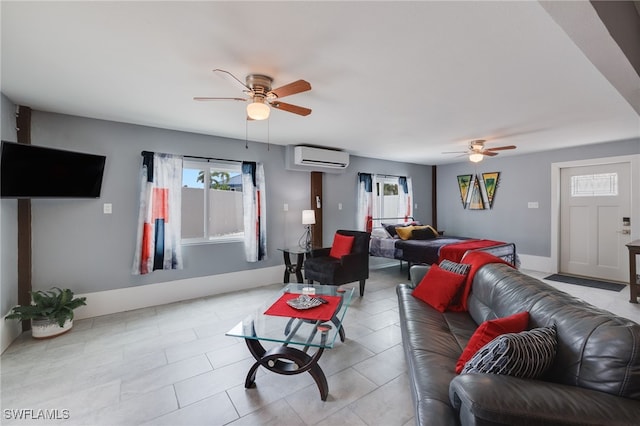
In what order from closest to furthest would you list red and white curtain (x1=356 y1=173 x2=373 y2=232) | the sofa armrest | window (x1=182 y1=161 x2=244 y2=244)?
the sofa armrest → window (x1=182 y1=161 x2=244 y2=244) → red and white curtain (x1=356 y1=173 x2=373 y2=232)

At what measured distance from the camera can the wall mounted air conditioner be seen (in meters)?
4.62

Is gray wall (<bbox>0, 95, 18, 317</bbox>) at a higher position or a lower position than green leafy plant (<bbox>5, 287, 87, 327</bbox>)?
higher

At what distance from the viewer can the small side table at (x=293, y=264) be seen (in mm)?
4481

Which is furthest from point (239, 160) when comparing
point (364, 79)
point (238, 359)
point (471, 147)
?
point (471, 147)

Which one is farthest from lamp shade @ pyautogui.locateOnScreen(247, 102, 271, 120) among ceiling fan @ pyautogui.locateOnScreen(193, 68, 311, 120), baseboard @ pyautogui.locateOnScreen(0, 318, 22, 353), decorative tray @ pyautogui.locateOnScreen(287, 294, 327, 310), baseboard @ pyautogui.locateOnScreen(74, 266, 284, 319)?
baseboard @ pyautogui.locateOnScreen(0, 318, 22, 353)

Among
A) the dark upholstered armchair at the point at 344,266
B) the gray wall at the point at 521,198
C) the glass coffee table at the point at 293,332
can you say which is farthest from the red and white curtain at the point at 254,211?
the gray wall at the point at 521,198

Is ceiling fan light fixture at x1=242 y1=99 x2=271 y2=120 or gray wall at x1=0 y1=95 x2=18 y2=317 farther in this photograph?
gray wall at x1=0 y1=95 x2=18 y2=317

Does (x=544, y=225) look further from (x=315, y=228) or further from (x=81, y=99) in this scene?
(x=81, y=99)

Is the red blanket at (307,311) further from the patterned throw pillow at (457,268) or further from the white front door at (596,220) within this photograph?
the white front door at (596,220)

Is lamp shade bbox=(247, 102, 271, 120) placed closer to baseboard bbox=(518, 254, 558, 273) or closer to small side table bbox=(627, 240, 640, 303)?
small side table bbox=(627, 240, 640, 303)

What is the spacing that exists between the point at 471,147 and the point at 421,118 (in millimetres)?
1713

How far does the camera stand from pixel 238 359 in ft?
7.88

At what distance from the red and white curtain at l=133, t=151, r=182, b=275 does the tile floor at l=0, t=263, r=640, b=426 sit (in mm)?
764

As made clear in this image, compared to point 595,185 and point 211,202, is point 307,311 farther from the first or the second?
point 595,185
